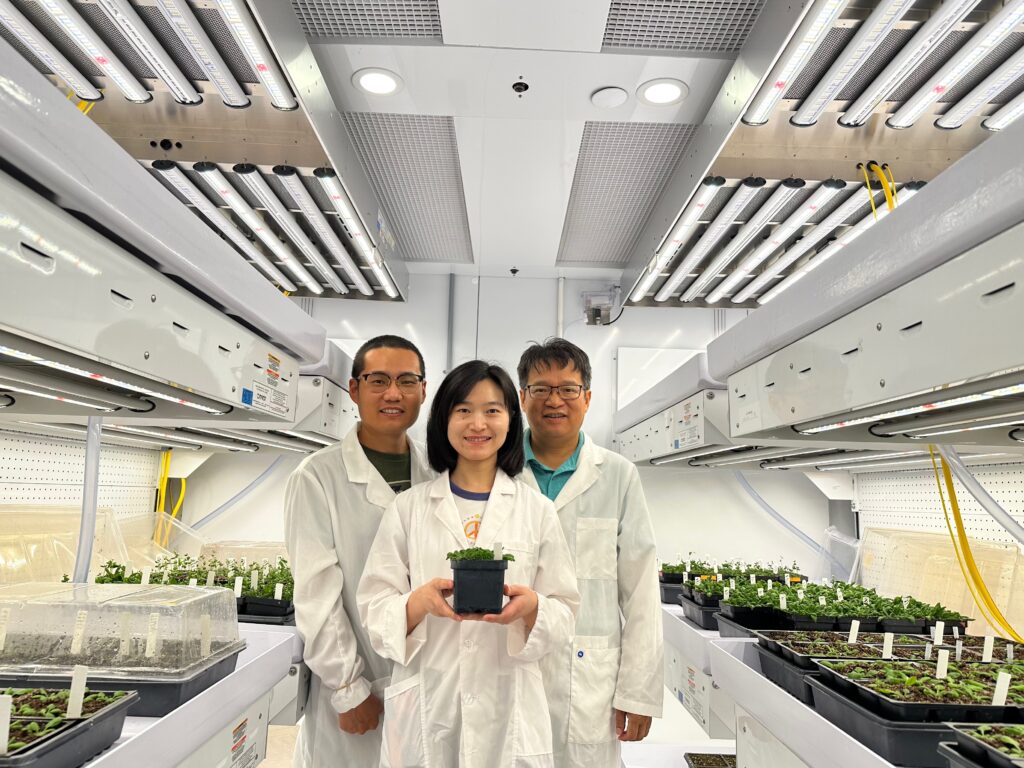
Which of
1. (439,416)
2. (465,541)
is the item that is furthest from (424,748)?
(439,416)

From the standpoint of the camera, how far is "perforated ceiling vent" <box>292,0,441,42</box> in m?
2.14

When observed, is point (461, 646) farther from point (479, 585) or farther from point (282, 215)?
point (282, 215)

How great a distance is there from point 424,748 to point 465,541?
42cm

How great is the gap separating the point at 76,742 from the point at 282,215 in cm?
253

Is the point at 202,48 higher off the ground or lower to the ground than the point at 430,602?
higher

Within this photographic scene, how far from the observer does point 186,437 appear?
12.6 ft

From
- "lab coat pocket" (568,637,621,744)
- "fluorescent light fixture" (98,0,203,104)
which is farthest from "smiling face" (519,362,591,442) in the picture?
"fluorescent light fixture" (98,0,203,104)

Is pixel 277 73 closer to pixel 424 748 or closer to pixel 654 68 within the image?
pixel 654 68

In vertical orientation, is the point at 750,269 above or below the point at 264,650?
above

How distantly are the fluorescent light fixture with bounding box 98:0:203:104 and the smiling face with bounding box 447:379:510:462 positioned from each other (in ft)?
4.74

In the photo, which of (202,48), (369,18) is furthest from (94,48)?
(369,18)

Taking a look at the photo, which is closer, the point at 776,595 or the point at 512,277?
the point at 776,595

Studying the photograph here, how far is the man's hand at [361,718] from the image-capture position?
5.24ft

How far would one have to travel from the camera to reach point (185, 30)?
1937 mm
